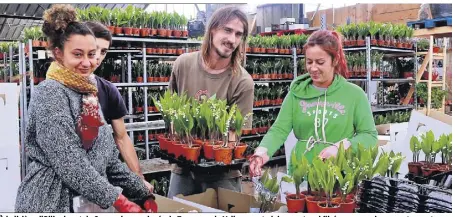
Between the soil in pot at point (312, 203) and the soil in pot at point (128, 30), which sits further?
the soil in pot at point (128, 30)

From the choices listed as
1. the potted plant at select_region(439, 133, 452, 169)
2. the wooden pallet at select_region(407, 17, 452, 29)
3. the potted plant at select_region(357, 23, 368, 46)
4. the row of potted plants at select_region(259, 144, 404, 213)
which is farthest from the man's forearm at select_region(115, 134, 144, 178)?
the potted plant at select_region(357, 23, 368, 46)

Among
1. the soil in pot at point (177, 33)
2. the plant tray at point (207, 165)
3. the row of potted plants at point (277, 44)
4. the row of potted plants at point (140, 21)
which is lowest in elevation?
the plant tray at point (207, 165)

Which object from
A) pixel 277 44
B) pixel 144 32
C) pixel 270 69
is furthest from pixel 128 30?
pixel 277 44

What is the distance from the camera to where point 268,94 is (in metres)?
5.79

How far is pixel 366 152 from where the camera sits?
1.35 m

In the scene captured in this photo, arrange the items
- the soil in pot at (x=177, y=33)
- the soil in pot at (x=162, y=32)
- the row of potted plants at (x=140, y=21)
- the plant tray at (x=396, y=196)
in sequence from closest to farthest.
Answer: the plant tray at (x=396, y=196) → the row of potted plants at (x=140, y=21) → the soil in pot at (x=162, y=32) → the soil in pot at (x=177, y=33)

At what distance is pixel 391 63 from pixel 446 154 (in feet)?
14.9

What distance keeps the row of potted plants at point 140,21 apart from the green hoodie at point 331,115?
2.36 meters

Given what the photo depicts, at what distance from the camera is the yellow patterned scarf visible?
55.3 inches

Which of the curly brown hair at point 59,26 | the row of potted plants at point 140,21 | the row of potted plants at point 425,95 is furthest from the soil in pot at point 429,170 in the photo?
the row of potted plants at point 425,95

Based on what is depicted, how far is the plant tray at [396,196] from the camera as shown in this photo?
124 centimetres

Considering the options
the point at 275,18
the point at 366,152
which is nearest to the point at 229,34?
the point at 366,152

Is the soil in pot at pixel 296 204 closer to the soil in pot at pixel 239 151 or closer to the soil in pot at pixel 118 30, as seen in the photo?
the soil in pot at pixel 239 151

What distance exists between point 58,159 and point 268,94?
4571mm
